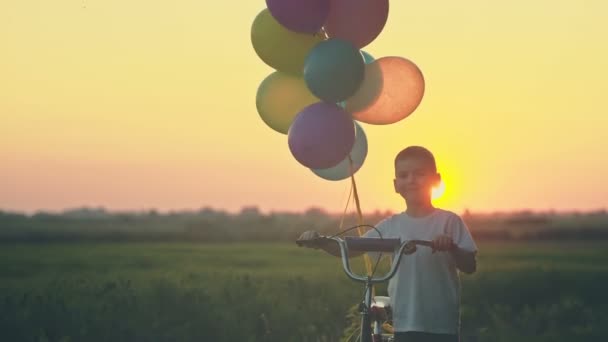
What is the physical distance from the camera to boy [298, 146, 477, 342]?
4.78 metres

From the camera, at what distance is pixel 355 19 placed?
19.5ft

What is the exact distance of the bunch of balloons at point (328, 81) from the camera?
576cm

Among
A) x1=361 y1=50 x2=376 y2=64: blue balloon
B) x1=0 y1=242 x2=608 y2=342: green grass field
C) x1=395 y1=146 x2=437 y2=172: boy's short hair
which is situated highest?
x1=361 y1=50 x2=376 y2=64: blue balloon

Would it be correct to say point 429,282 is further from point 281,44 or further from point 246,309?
point 246,309

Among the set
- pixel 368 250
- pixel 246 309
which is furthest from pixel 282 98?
pixel 246 309

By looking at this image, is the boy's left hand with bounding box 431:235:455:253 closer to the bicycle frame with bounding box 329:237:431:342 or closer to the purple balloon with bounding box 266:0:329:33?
the bicycle frame with bounding box 329:237:431:342

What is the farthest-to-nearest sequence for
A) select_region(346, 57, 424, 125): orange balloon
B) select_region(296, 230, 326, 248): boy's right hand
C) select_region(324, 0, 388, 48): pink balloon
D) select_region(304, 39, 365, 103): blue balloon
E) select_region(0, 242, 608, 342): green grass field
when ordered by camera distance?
select_region(0, 242, 608, 342): green grass field
select_region(346, 57, 424, 125): orange balloon
select_region(324, 0, 388, 48): pink balloon
select_region(304, 39, 365, 103): blue balloon
select_region(296, 230, 326, 248): boy's right hand

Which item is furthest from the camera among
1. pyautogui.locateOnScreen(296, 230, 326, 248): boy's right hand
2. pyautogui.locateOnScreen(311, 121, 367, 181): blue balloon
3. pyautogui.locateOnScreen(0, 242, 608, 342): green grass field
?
pyautogui.locateOnScreen(0, 242, 608, 342): green grass field

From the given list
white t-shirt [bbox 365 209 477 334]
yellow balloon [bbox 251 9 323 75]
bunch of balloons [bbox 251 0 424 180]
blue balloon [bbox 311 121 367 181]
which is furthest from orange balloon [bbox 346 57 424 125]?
white t-shirt [bbox 365 209 477 334]

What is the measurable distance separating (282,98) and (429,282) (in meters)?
1.93

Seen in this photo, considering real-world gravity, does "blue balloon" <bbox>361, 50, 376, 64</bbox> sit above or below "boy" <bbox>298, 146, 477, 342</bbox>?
above

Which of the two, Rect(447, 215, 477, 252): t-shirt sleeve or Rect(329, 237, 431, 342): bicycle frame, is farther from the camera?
Rect(447, 215, 477, 252): t-shirt sleeve

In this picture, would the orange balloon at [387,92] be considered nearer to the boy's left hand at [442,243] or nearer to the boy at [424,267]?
the boy at [424,267]

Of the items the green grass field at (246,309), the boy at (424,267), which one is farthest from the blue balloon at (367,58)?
the green grass field at (246,309)
